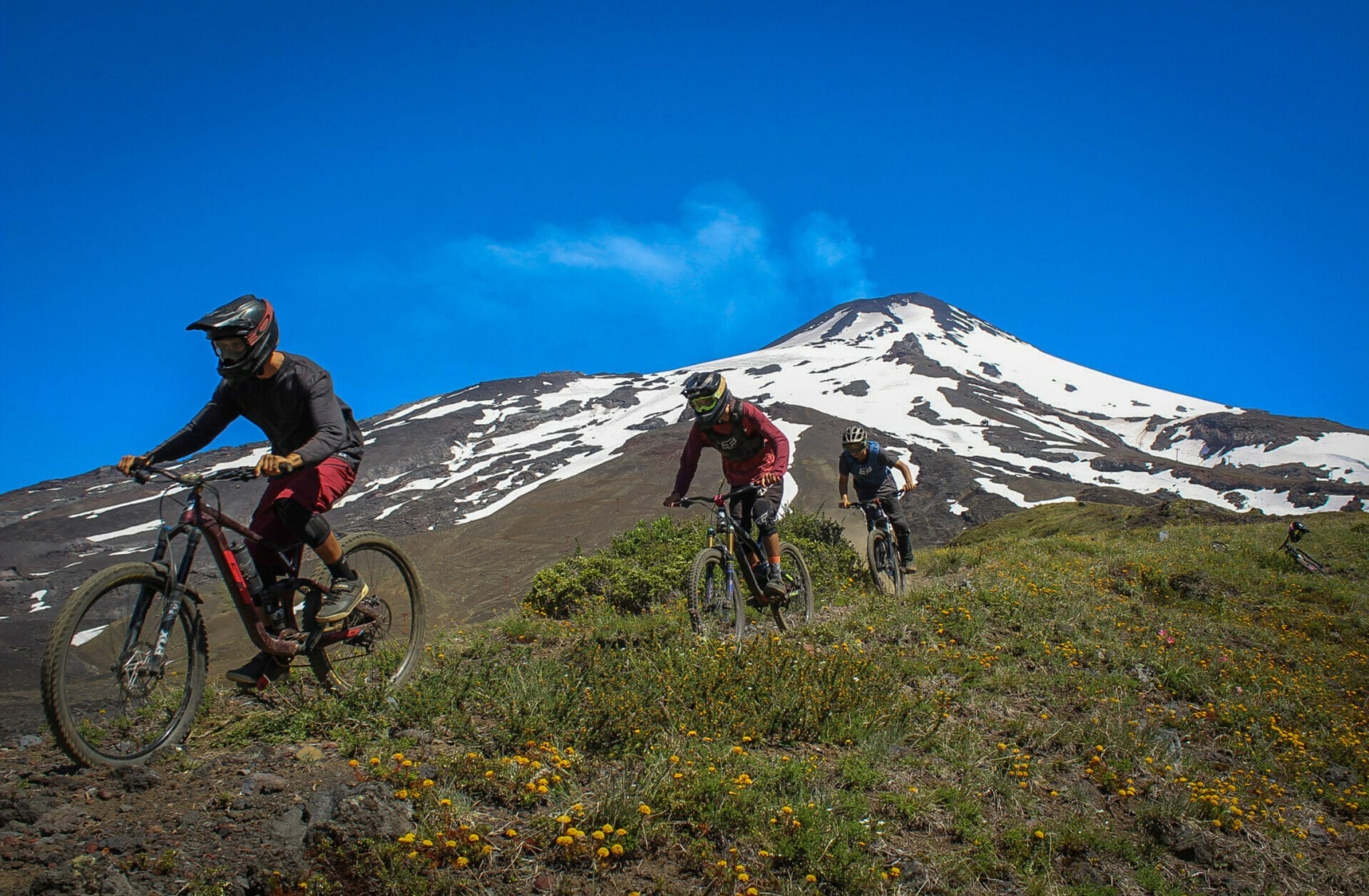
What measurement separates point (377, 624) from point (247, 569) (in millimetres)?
1075

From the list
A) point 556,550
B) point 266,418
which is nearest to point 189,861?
point 266,418

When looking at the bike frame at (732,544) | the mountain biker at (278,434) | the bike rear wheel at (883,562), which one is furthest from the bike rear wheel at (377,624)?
the bike rear wheel at (883,562)

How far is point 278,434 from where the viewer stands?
478 cm

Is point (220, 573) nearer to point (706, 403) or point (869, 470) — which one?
point (706, 403)

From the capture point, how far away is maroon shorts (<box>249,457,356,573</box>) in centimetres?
454

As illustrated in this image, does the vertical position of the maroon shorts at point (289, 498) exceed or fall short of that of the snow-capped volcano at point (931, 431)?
it falls short

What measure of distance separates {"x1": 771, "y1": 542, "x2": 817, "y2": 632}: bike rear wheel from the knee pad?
15.2 feet

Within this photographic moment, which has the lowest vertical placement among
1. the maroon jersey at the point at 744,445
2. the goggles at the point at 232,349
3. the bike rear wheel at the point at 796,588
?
the bike rear wheel at the point at 796,588

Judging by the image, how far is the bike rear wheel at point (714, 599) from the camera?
6.49 meters

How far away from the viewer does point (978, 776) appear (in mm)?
4629

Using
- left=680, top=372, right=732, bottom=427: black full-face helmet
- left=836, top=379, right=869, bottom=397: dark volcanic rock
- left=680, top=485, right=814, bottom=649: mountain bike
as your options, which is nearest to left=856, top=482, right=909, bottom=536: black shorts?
left=680, top=485, right=814, bottom=649: mountain bike

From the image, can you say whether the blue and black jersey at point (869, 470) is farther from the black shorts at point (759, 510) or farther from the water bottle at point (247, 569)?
the water bottle at point (247, 569)

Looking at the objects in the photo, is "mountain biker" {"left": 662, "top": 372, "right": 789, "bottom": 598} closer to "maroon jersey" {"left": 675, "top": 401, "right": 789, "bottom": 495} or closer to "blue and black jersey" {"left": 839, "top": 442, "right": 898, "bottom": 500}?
"maroon jersey" {"left": 675, "top": 401, "right": 789, "bottom": 495}

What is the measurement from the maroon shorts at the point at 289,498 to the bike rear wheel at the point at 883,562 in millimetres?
7419
